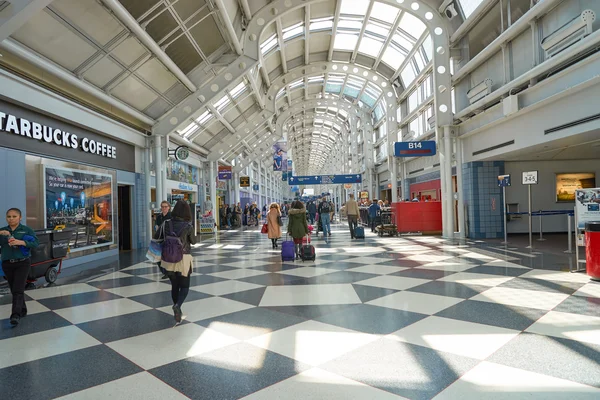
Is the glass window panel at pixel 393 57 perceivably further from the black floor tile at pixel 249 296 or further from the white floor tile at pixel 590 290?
the black floor tile at pixel 249 296

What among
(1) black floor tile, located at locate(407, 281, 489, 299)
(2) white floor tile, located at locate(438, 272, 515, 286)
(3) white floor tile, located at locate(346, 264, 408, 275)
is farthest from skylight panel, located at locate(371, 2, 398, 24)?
(1) black floor tile, located at locate(407, 281, 489, 299)

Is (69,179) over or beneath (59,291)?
over

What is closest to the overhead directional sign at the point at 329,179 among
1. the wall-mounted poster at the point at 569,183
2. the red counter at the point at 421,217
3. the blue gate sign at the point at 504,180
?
the red counter at the point at 421,217

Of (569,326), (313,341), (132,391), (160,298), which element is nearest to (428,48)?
(569,326)

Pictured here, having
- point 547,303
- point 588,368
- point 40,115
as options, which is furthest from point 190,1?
point 588,368

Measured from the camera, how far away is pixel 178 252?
420 centimetres

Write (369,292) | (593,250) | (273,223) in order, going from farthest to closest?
(273,223) < (593,250) < (369,292)

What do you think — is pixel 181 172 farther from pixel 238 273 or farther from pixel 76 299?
pixel 76 299

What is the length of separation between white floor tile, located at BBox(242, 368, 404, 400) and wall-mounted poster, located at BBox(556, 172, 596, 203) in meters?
14.6

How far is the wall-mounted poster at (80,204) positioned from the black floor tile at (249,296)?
17.5 ft

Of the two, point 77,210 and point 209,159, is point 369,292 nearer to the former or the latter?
point 77,210

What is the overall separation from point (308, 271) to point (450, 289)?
2829mm

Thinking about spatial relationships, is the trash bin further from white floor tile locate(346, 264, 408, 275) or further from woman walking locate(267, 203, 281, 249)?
woman walking locate(267, 203, 281, 249)

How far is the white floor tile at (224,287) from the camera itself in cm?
587
